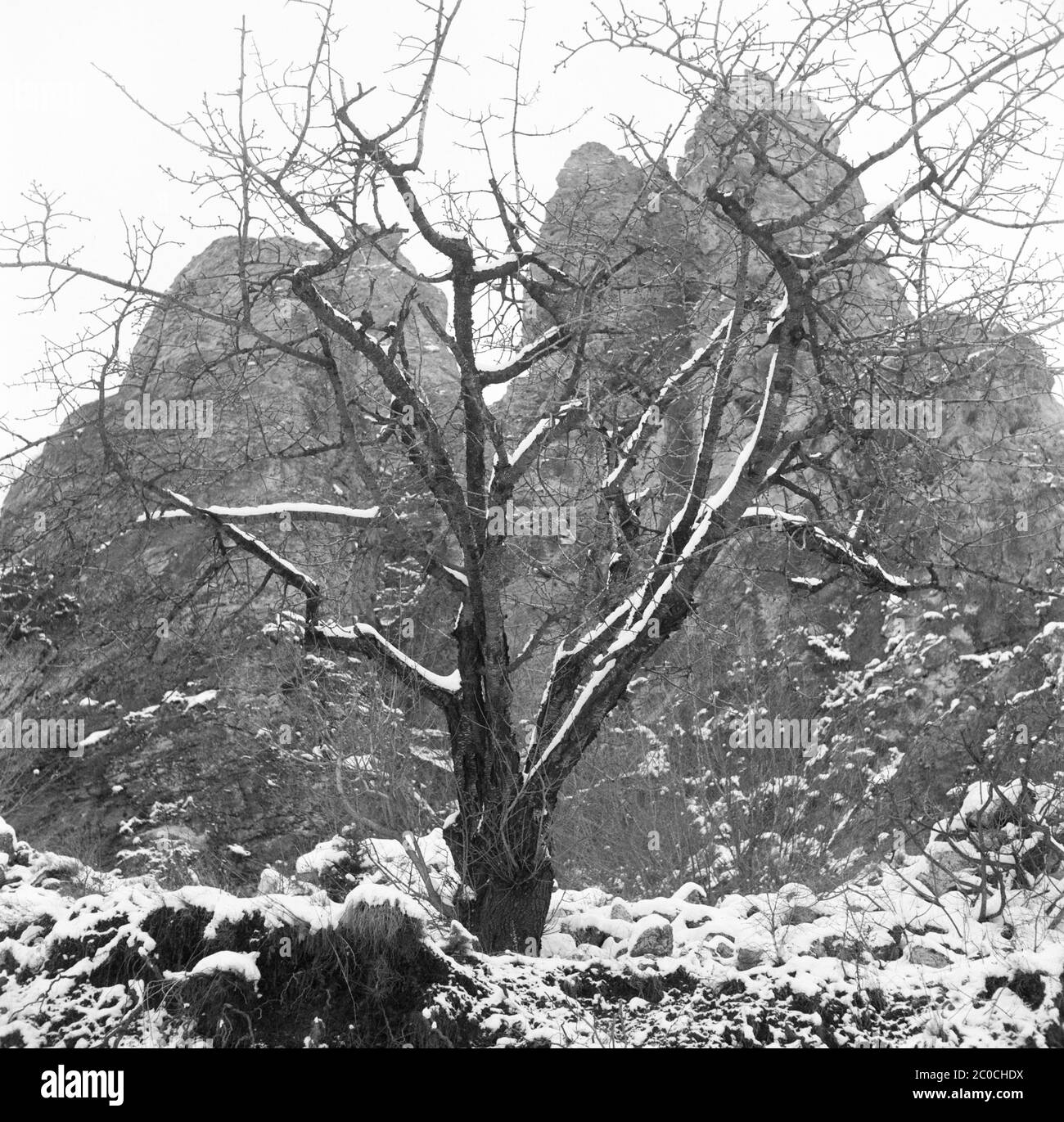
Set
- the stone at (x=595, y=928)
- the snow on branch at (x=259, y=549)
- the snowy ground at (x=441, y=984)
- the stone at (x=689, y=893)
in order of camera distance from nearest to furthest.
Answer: the snowy ground at (x=441, y=984)
the stone at (x=595, y=928)
the snow on branch at (x=259, y=549)
the stone at (x=689, y=893)

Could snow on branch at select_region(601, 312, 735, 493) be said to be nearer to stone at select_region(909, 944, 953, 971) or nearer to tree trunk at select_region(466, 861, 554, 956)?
tree trunk at select_region(466, 861, 554, 956)

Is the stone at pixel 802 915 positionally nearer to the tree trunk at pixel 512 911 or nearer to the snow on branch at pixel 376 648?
the tree trunk at pixel 512 911

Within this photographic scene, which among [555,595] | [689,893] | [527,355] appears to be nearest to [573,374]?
[527,355]

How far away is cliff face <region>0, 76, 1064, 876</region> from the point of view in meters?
8.08

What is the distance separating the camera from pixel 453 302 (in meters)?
6.52

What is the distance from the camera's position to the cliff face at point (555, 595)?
8078 mm

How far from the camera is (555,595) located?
1758 centimetres

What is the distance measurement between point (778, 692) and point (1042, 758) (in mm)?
4952

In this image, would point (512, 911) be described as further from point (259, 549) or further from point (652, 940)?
point (259, 549)

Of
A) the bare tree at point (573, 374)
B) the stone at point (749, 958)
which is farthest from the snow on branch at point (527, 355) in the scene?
the stone at point (749, 958)

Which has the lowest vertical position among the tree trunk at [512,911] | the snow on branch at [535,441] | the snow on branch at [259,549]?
the tree trunk at [512,911]

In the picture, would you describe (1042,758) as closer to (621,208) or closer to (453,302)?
(453,302)

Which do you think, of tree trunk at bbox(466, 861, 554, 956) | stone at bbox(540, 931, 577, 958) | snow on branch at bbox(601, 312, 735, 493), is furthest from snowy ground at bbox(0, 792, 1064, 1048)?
snow on branch at bbox(601, 312, 735, 493)

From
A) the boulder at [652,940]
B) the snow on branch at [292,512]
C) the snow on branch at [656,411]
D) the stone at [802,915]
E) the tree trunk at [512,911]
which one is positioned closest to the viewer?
the boulder at [652,940]
